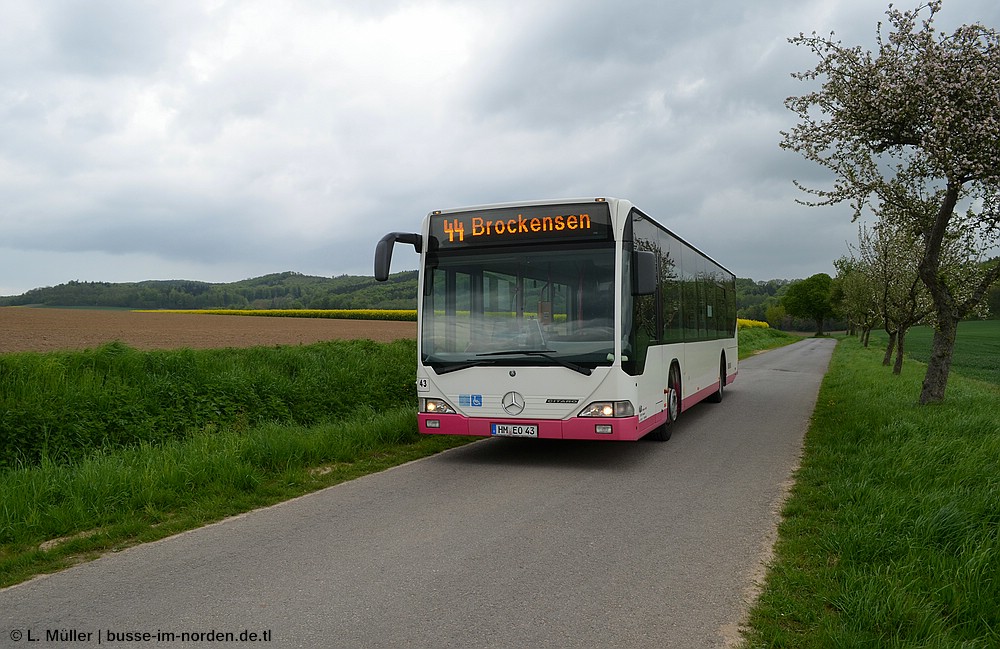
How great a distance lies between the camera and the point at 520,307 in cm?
867

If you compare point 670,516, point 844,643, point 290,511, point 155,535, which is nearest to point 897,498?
point 670,516

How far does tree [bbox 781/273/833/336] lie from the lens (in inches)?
3888

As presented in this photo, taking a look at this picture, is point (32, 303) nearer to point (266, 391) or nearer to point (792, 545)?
point (266, 391)

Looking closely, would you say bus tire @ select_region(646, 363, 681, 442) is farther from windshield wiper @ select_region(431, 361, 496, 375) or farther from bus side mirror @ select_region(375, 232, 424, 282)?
bus side mirror @ select_region(375, 232, 424, 282)

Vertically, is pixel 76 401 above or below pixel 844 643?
above

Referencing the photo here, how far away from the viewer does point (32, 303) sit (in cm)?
6444

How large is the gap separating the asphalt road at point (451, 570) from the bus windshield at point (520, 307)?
1386mm

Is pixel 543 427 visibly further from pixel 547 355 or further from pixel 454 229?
pixel 454 229

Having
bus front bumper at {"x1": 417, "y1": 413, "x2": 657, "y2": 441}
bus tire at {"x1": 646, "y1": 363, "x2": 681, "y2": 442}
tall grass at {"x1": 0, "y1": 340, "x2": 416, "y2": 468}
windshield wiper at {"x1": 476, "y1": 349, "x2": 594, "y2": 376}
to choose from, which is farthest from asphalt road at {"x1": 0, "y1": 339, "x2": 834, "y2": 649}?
tall grass at {"x1": 0, "y1": 340, "x2": 416, "y2": 468}

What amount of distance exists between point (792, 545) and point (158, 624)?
4183 mm

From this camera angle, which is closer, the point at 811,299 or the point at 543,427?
the point at 543,427

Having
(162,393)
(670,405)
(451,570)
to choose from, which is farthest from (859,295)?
(451,570)

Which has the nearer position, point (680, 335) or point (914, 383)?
point (680, 335)

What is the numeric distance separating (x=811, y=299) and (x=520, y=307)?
101 meters
